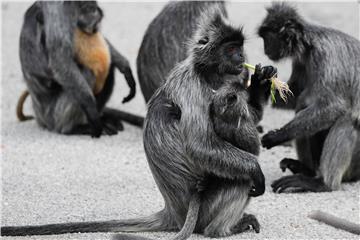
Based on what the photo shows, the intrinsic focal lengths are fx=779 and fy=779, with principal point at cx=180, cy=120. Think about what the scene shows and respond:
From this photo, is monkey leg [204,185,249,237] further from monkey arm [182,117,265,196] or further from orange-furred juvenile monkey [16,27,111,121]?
orange-furred juvenile monkey [16,27,111,121]

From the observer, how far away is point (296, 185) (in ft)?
20.0

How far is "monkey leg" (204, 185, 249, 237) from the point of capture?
4691 mm

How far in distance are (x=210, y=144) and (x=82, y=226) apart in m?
0.99

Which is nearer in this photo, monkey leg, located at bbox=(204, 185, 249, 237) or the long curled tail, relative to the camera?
monkey leg, located at bbox=(204, 185, 249, 237)

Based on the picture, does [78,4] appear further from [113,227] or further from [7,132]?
[113,227]

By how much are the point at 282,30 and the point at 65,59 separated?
8.23 ft

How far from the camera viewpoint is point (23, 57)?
8.12 metres

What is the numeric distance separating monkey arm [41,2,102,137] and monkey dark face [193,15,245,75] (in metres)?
3.11

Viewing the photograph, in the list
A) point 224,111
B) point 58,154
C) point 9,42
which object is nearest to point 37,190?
point 58,154

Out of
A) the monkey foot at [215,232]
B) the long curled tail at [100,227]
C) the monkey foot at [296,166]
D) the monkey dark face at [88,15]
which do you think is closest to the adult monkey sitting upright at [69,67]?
the monkey dark face at [88,15]

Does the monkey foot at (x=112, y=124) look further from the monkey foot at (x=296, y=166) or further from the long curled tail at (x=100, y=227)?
the long curled tail at (x=100, y=227)

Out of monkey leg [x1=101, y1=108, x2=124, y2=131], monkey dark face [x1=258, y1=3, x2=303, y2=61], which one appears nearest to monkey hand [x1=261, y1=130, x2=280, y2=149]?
monkey dark face [x1=258, y1=3, x2=303, y2=61]

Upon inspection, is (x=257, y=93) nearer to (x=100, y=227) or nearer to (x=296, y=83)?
(x=100, y=227)

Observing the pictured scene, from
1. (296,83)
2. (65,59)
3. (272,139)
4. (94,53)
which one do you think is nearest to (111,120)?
(94,53)
